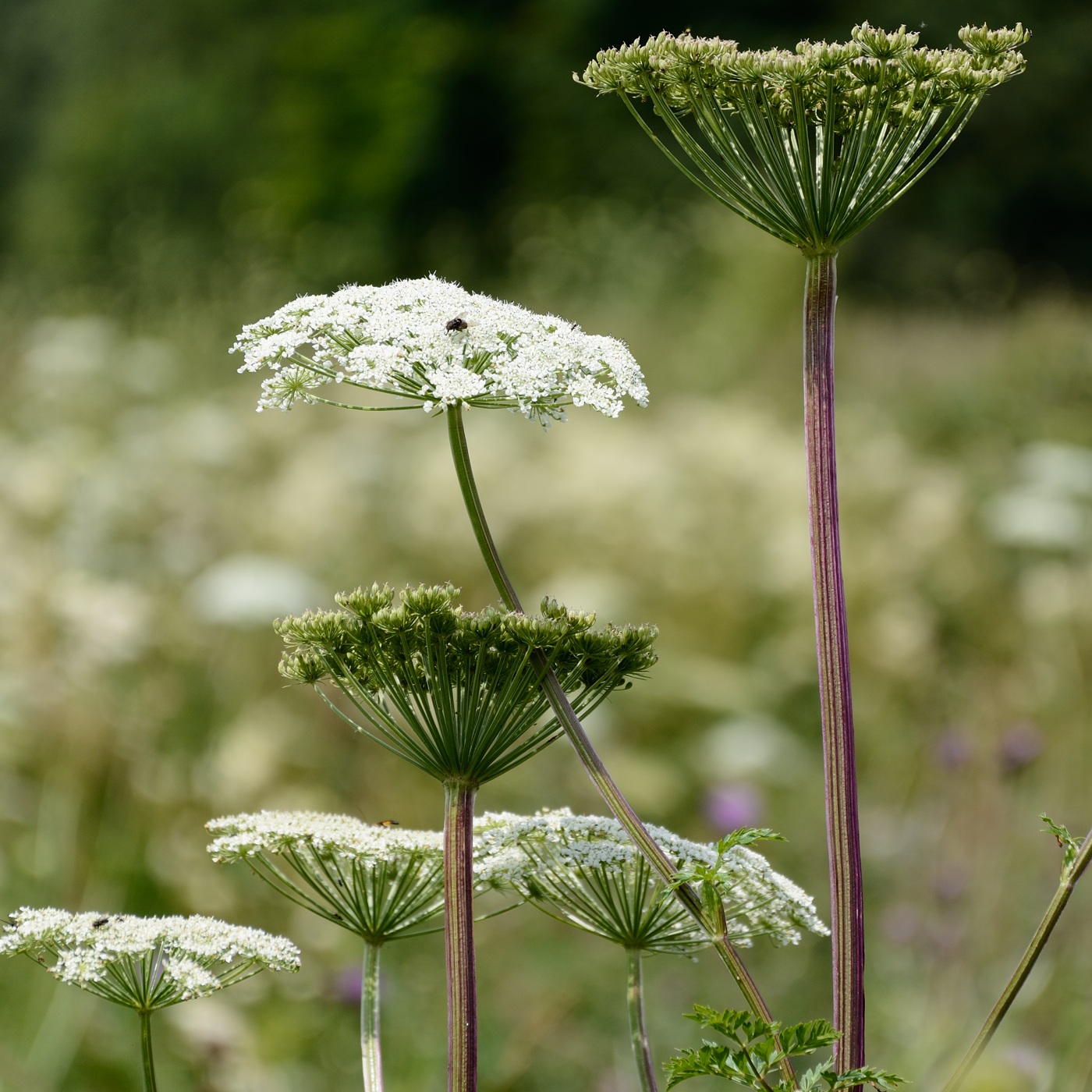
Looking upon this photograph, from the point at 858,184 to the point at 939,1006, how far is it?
281 cm

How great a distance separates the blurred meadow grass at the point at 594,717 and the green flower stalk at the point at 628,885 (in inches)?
29.2

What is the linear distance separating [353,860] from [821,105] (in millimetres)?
871

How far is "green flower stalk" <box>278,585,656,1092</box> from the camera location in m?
1.19

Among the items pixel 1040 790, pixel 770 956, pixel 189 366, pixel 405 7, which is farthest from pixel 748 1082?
pixel 405 7

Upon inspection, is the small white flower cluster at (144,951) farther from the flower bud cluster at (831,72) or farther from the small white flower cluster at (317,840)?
the flower bud cluster at (831,72)

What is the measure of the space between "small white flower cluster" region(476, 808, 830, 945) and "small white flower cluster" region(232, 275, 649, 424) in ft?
Answer: 1.42

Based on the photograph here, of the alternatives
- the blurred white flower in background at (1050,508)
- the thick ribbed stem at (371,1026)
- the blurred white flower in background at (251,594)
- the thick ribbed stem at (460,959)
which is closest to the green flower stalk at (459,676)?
the thick ribbed stem at (460,959)

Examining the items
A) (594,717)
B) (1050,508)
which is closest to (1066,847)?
(594,717)

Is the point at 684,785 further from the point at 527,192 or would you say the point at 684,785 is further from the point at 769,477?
the point at 527,192

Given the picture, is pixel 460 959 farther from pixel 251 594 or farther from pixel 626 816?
pixel 251 594

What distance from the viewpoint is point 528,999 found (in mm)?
4219

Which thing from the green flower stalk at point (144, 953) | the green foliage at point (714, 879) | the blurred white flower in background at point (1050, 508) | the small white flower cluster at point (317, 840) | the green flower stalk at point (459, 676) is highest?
the blurred white flower in background at point (1050, 508)

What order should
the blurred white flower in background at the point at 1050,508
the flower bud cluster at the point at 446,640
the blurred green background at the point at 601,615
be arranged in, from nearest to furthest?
the flower bud cluster at the point at 446,640
the blurred green background at the point at 601,615
the blurred white flower in background at the point at 1050,508

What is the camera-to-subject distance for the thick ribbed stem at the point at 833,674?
116cm
